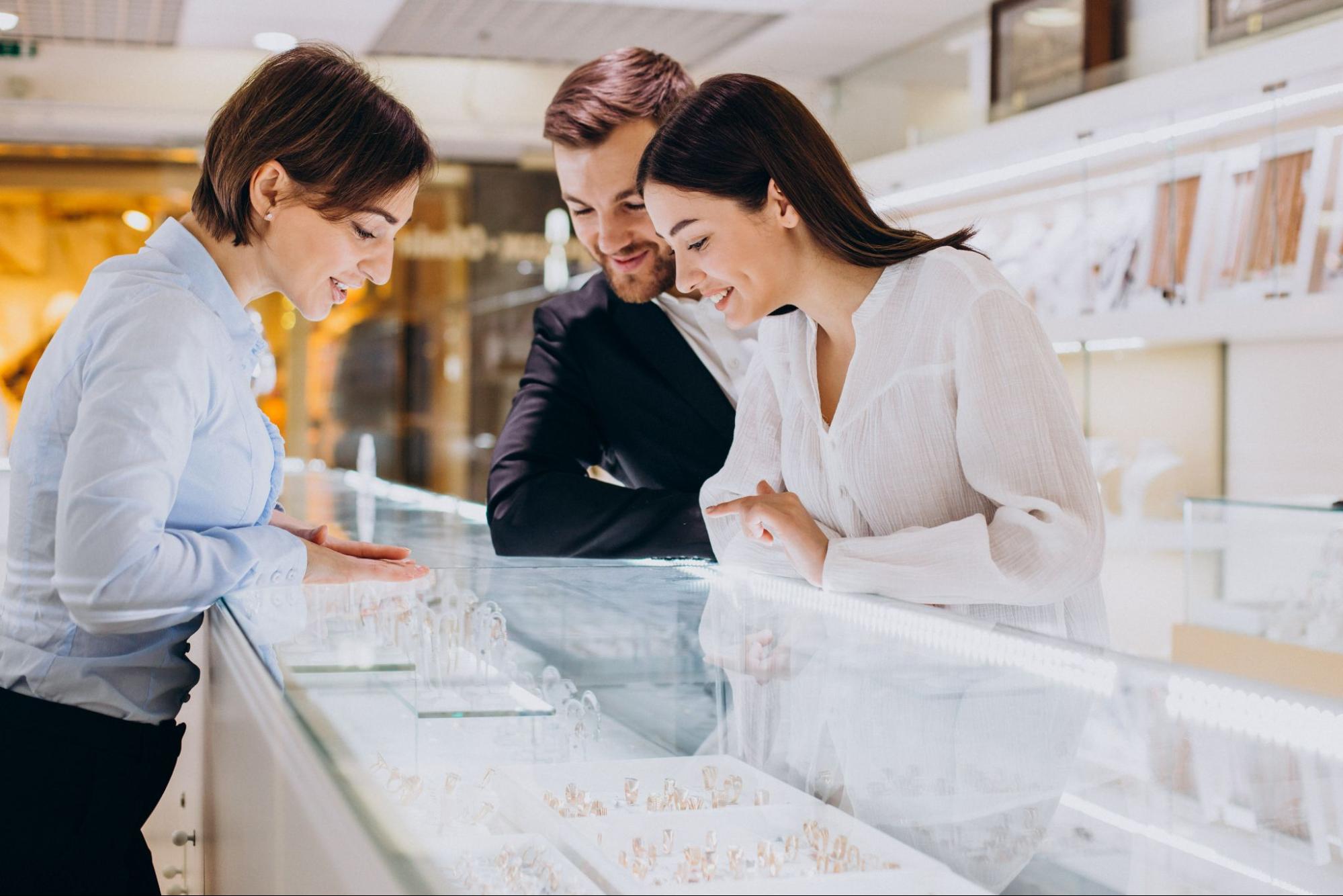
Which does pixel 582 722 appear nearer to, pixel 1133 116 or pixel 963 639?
pixel 963 639

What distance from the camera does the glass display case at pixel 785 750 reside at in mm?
777

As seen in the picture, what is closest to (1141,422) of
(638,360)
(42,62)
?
(638,360)

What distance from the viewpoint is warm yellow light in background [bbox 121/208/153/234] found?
24.5 feet

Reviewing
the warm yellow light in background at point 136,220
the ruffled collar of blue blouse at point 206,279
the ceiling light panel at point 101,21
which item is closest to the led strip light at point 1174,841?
the ruffled collar of blue blouse at point 206,279

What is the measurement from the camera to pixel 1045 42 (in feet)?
16.1

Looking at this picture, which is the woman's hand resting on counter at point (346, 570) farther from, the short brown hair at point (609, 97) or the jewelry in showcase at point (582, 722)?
the short brown hair at point (609, 97)

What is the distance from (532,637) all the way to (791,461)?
0.51 meters

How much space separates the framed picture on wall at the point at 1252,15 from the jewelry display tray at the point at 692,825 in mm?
3006

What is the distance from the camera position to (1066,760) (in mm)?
872

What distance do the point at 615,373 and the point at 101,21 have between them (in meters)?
4.84

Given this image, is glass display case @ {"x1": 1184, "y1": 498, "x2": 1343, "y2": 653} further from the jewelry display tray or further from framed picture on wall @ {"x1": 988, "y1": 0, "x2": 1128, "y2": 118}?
the jewelry display tray

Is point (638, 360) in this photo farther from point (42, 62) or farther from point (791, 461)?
point (42, 62)

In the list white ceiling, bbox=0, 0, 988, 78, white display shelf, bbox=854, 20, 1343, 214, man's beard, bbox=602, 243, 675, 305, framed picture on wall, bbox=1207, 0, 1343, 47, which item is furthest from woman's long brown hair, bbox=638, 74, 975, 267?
white ceiling, bbox=0, 0, 988, 78

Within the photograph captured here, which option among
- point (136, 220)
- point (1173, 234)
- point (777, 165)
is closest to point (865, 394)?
point (777, 165)
